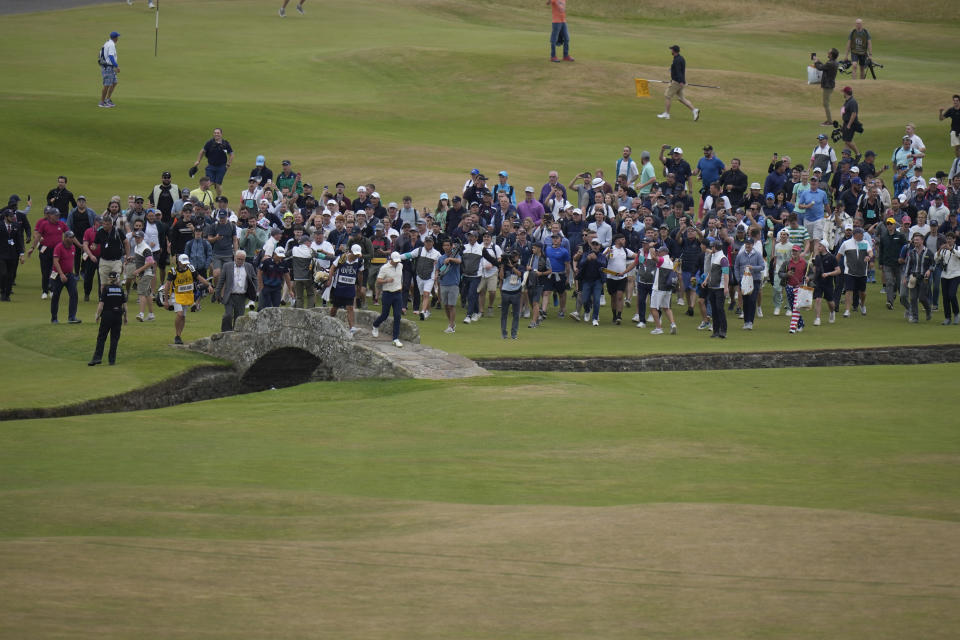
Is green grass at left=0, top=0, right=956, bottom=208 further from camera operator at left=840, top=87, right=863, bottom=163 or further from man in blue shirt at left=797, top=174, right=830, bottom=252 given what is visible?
man in blue shirt at left=797, top=174, right=830, bottom=252

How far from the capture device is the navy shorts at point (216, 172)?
125 feet

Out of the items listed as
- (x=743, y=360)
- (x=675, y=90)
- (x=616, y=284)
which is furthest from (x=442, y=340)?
(x=675, y=90)

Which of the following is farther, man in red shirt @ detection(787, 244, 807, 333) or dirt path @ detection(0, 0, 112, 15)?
dirt path @ detection(0, 0, 112, 15)

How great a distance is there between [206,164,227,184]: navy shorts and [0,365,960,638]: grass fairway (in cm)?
1881

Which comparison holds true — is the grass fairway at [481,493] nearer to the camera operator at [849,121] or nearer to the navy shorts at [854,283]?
the navy shorts at [854,283]

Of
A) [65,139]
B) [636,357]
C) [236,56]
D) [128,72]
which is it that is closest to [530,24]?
[236,56]

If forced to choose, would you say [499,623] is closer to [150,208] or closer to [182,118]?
[150,208]

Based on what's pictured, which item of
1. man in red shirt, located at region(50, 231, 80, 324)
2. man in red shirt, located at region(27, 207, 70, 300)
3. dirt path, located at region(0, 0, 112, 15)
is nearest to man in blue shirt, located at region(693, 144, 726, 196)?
man in red shirt, located at region(27, 207, 70, 300)

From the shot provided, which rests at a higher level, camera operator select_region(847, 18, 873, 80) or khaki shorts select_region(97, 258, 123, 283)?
camera operator select_region(847, 18, 873, 80)

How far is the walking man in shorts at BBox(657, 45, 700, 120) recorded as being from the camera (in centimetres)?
4575

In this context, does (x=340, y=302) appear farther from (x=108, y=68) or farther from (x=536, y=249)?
(x=108, y=68)

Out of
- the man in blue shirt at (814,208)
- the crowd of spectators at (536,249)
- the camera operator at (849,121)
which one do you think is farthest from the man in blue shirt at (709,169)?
the camera operator at (849,121)

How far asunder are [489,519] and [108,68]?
124 feet

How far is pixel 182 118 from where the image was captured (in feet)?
155
